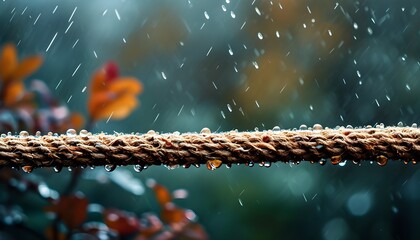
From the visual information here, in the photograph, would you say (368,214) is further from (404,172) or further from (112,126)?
(112,126)

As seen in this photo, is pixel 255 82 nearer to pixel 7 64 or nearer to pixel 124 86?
pixel 124 86

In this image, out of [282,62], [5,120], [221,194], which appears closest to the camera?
[5,120]

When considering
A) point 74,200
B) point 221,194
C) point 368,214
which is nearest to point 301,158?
point 74,200

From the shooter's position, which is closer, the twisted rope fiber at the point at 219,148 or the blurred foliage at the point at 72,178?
the twisted rope fiber at the point at 219,148

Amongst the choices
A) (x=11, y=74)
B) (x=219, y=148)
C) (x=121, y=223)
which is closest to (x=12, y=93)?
(x=11, y=74)

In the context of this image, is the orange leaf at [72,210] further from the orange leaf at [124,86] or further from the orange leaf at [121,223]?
the orange leaf at [124,86]

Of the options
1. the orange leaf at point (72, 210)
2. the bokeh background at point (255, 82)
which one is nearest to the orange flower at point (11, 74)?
the orange leaf at point (72, 210)
